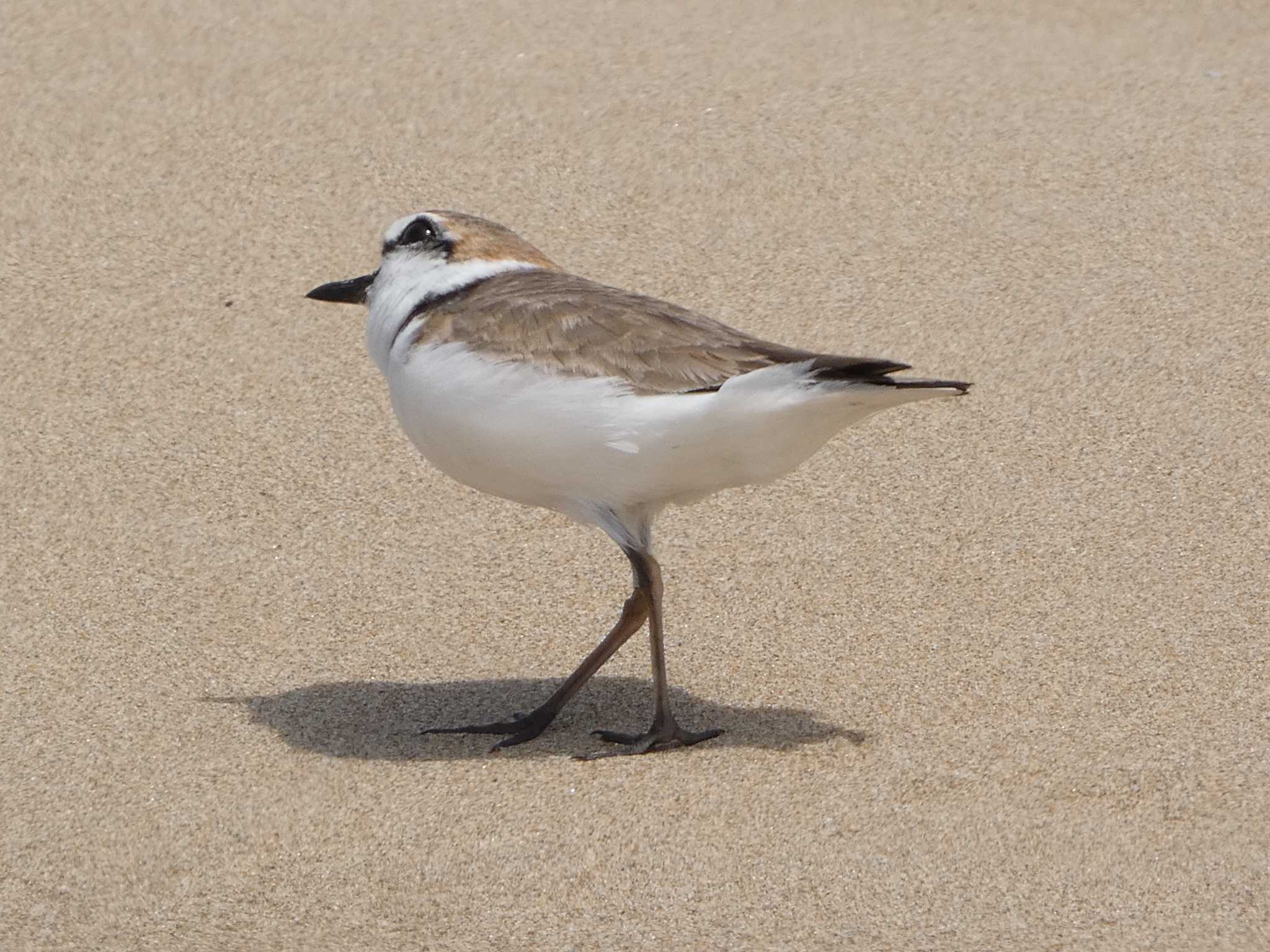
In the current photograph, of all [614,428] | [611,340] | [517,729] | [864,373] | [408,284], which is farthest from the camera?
[408,284]

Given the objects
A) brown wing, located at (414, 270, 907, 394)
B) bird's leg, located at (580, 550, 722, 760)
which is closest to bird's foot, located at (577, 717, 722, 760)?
bird's leg, located at (580, 550, 722, 760)

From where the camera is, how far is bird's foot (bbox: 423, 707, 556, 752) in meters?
4.10

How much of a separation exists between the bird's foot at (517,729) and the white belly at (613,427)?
0.51 metres

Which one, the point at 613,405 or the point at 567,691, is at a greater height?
the point at 613,405

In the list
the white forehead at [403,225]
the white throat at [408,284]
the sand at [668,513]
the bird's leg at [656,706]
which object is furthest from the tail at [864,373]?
the white forehead at [403,225]

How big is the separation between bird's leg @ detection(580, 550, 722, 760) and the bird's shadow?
0.06m

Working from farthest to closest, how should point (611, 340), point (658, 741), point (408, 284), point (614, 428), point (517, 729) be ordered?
point (408, 284) < point (517, 729) < point (658, 741) < point (611, 340) < point (614, 428)

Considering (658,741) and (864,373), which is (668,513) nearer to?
(658,741)

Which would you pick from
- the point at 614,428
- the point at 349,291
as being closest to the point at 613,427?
the point at 614,428

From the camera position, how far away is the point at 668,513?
203 inches

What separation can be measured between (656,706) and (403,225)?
1.33 metres

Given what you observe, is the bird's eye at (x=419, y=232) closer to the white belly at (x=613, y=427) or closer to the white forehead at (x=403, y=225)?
the white forehead at (x=403, y=225)

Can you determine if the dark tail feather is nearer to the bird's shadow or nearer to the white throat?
the bird's shadow

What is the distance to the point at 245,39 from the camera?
716 centimetres
